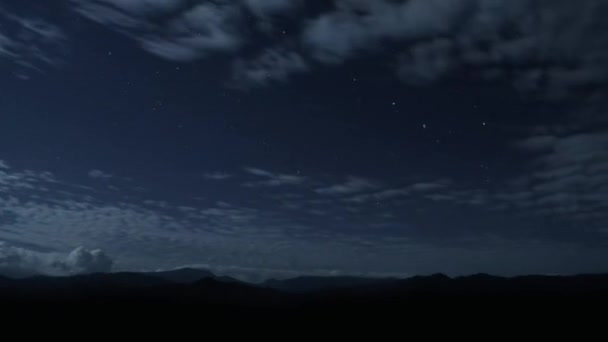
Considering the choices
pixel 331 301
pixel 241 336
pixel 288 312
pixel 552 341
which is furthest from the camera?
pixel 331 301

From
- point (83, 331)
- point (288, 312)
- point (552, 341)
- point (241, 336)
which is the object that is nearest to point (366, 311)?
point (288, 312)

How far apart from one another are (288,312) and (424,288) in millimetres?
79224

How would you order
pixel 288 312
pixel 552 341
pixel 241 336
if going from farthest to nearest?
pixel 288 312 → pixel 241 336 → pixel 552 341

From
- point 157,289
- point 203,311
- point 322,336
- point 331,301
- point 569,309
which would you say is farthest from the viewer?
point 157,289

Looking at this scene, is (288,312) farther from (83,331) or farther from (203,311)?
(83,331)

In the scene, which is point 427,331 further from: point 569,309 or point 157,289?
point 157,289

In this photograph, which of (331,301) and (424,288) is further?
(424,288)

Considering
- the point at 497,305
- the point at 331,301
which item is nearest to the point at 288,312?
the point at 331,301

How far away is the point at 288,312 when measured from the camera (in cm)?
14650

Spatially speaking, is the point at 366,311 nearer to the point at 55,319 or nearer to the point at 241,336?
the point at 241,336

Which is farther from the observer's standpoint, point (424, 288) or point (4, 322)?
point (424, 288)

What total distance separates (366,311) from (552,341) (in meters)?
59.9

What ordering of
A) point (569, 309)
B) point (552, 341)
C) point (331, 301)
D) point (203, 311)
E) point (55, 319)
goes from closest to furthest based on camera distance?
point (552, 341), point (569, 309), point (55, 319), point (203, 311), point (331, 301)

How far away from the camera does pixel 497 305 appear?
133m
